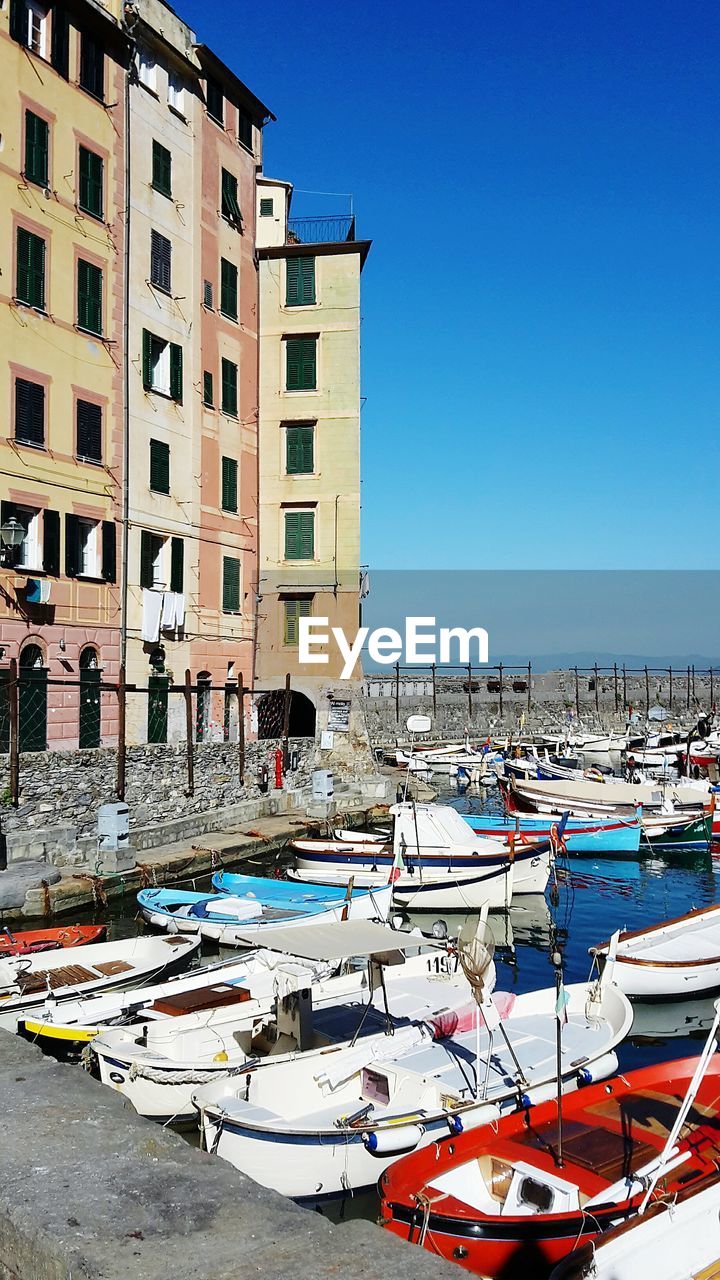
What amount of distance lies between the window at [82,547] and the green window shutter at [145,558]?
2760 mm

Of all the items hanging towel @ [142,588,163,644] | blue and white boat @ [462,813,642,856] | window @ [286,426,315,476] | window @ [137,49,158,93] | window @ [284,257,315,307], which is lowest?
blue and white boat @ [462,813,642,856]

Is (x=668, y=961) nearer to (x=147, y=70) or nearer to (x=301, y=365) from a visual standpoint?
(x=301, y=365)

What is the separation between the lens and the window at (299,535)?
44.0 metres

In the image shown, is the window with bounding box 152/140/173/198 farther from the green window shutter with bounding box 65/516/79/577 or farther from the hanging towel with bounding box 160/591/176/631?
the hanging towel with bounding box 160/591/176/631

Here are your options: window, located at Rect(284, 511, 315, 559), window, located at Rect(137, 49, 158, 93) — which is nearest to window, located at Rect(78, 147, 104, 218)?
window, located at Rect(137, 49, 158, 93)

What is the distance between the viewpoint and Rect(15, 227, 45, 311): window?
1224 inches

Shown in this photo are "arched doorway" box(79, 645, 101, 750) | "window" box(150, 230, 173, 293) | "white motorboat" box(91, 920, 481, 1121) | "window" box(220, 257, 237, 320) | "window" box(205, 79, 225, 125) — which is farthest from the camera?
"window" box(220, 257, 237, 320)

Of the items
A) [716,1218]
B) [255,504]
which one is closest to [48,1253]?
[716,1218]

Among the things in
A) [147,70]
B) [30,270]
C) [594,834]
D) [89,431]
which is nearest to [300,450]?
[89,431]

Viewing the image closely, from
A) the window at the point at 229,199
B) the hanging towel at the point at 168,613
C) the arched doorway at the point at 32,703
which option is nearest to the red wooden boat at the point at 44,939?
the arched doorway at the point at 32,703

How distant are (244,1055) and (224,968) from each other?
389cm

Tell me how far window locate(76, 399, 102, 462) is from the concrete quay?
31786 mm

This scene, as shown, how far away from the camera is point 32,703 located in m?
31.0

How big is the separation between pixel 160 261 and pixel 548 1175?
35.5 metres
